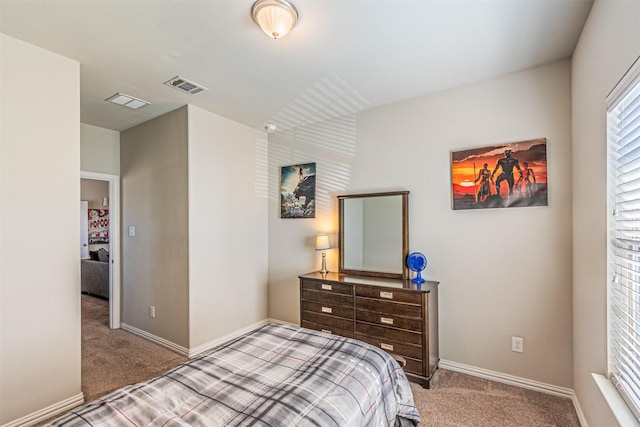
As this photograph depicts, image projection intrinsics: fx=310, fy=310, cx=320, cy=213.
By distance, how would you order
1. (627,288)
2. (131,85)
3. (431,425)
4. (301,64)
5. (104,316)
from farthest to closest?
(104,316)
(131,85)
(301,64)
(431,425)
(627,288)

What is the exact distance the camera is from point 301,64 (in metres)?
2.45

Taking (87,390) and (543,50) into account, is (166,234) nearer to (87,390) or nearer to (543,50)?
(87,390)

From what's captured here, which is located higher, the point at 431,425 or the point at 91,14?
the point at 91,14

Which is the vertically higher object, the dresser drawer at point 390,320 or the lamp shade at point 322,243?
the lamp shade at point 322,243

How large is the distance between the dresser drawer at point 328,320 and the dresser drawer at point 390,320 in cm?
15

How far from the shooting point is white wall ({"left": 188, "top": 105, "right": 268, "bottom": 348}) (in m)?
3.28

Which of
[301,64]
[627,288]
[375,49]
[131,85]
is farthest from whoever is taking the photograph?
[131,85]

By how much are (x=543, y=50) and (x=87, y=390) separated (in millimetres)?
4417

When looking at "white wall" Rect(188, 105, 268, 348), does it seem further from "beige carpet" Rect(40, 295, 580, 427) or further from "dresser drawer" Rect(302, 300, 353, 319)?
"dresser drawer" Rect(302, 300, 353, 319)

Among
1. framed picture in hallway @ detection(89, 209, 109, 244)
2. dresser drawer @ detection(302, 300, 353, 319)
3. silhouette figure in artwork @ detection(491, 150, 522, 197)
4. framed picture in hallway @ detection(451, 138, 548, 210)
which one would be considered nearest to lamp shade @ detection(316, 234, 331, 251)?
dresser drawer @ detection(302, 300, 353, 319)

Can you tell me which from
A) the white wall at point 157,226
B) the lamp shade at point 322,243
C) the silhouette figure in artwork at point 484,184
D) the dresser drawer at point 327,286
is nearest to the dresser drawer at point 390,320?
the dresser drawer at point 327,286

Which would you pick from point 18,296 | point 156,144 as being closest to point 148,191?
point 156,144

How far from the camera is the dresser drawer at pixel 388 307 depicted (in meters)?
2.55

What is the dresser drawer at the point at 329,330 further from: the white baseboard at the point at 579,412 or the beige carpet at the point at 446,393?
the white baseboard at the point at 579,412
